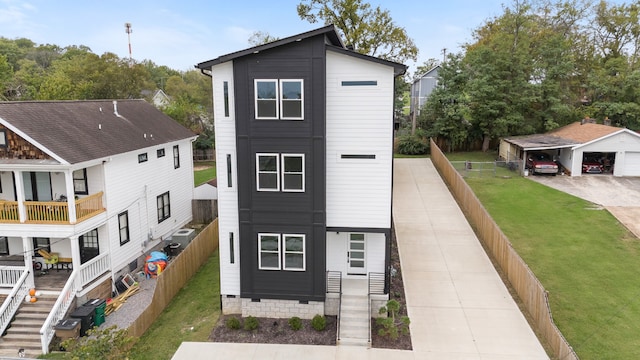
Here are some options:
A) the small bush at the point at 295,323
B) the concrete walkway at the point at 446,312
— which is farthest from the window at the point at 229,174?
the concrete walkway at the point at 446,312

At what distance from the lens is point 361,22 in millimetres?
37500

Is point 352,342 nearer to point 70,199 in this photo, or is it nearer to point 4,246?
point 70,199

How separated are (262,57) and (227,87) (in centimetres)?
162

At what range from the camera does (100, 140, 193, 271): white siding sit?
63.2 feet

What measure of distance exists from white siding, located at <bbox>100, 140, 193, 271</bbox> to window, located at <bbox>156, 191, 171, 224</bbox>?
0.75 ft

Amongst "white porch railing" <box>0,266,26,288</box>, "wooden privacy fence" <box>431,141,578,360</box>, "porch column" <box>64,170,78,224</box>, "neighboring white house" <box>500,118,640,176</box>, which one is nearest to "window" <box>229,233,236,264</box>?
"porch column" <box>64,170,78,224</box>

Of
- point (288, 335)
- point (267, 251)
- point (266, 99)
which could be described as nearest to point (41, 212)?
point (267, 251)

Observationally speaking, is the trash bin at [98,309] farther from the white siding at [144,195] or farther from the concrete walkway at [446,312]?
the concrete walkway at [446,312]

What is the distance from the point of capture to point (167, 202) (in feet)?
80.0

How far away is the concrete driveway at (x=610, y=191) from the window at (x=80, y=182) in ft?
86.4

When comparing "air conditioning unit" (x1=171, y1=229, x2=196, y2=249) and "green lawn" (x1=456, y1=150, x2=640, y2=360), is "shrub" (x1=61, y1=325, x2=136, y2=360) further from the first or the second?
"green lawn" (x1=456, y1=150, x2=640, y2=360)

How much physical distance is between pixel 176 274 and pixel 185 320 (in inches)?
106

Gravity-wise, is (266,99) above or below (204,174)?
above

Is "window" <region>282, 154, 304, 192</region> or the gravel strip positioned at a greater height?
"window" <region>282, 154, 304, 192</region>
